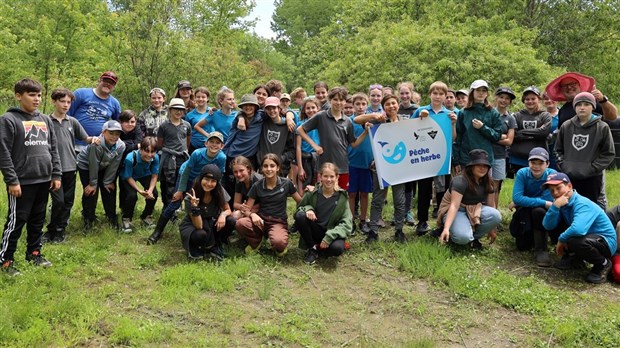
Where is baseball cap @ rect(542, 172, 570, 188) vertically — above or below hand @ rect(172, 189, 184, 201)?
above

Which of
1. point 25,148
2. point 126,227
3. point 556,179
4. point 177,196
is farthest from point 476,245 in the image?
point 25,148

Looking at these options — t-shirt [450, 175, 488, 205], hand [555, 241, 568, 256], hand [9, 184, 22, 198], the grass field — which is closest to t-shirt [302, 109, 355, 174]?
the grass field

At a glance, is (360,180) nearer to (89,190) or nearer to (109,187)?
(109,187)

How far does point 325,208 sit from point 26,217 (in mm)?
3383

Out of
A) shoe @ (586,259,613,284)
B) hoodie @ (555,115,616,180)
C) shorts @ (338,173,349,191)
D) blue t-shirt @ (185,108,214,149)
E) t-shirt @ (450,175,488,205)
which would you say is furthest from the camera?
blue t-shirt @ (185,108,214,149)

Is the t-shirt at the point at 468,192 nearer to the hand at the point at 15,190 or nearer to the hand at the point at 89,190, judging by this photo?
the hand at the point at 89,190

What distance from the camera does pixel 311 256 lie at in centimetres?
596

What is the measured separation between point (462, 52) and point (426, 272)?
9406 mm

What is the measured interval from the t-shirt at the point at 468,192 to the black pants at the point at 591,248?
3.85 ft

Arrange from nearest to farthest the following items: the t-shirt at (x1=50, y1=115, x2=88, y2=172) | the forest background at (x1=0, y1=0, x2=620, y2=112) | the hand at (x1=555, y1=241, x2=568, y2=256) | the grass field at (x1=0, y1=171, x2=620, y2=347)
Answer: the grass field at (x1=0, y1=171, x2=620, y2=347) → the hand at (x1=555, y1=241, x2=568, y2=256) → the t-shirt at (x1=50, y1=115, x2=88, y2=172) → the forest background at (x1=0, y1=0, x2=620, y2=112)

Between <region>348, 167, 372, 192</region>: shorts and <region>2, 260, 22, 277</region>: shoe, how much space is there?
425 cm

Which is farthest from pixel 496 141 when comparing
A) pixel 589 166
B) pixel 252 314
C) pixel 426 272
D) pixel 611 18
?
pixel 611 18

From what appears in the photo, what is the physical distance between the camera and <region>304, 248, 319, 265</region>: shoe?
5916mm

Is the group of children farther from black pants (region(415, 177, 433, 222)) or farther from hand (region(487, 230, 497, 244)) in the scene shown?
hand (region(487, 230, 497, 244))
